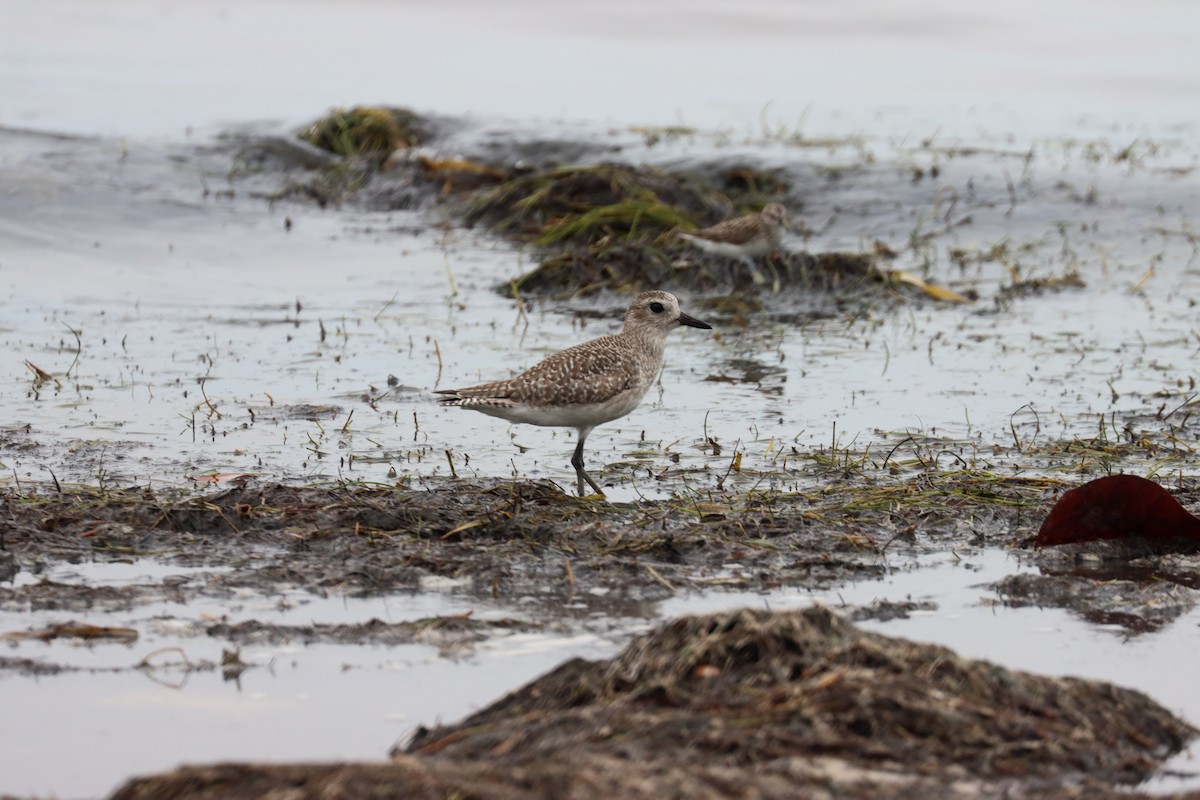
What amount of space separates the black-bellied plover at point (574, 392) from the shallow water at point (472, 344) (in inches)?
15.2

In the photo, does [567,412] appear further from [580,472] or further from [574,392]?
[580,472]

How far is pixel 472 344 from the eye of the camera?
12555 mm

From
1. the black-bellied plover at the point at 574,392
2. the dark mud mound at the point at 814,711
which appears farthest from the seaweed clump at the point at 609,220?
the dark mud mound at the point at 814,711

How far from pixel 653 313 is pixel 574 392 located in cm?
127

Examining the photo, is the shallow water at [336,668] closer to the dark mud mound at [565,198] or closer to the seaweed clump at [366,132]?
the dark mud mound at [565,198]

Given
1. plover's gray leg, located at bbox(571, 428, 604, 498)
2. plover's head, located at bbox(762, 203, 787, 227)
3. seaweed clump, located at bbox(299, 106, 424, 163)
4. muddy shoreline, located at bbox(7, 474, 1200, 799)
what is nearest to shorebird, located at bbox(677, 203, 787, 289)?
plover's head, located at bbox(762, 203, 787, 227)

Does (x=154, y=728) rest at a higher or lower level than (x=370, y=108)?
lower

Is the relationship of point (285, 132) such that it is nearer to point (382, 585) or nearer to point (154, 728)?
point (382, 585)

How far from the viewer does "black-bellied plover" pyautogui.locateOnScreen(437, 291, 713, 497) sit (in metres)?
8.71

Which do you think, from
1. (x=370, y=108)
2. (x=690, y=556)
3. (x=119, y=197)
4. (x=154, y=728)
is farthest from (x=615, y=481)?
(x=370, y=108)

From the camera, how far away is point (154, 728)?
5.27 m

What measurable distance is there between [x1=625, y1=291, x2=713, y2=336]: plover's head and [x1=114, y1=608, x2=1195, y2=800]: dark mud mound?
445cm

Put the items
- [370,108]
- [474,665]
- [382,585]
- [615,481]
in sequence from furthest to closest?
[370,108], [615,481], [382,585], [474,665]

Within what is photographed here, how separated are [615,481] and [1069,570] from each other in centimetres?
264
